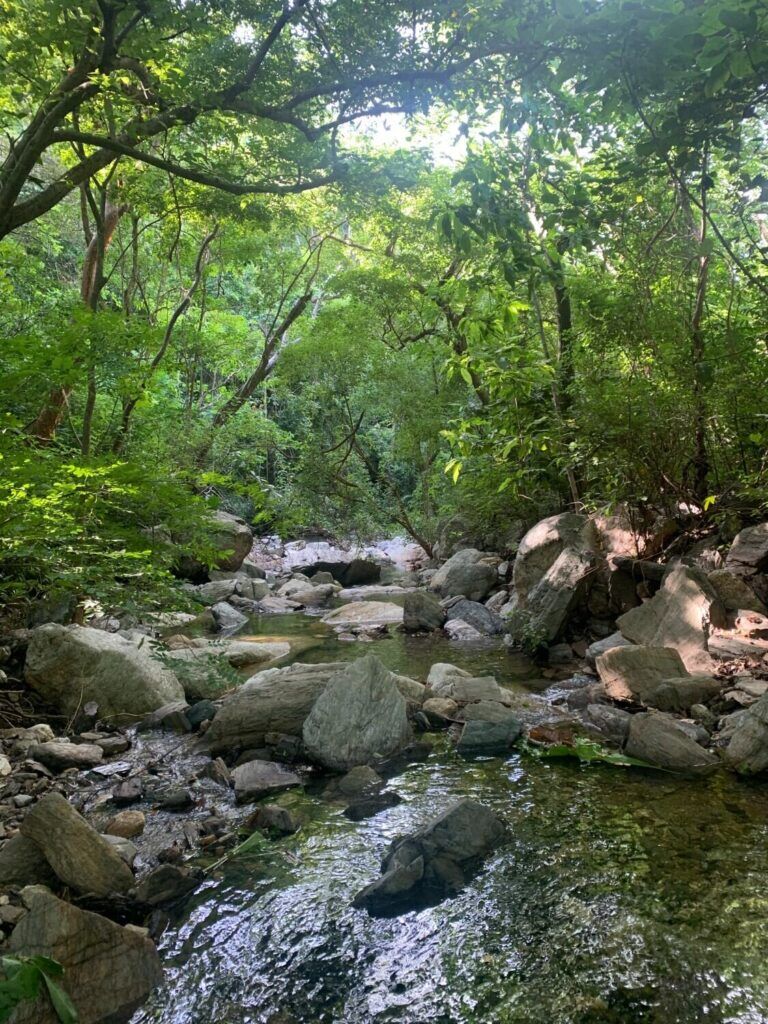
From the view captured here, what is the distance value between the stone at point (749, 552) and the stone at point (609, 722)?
217 cm

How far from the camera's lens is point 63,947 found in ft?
7.89

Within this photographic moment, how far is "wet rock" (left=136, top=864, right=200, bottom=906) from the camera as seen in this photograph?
10.1 feet

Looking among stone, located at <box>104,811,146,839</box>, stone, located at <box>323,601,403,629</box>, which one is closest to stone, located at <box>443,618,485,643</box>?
stone, located at <box>323,601,403,629</box>

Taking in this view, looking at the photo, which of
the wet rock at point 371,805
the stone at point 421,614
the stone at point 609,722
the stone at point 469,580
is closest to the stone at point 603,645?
the stone at point 609,722

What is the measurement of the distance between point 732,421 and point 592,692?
117 inches

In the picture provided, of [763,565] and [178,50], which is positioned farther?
[763,565]

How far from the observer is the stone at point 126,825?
3.72 m

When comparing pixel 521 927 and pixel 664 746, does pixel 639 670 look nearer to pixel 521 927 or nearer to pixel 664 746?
pixel 664 746

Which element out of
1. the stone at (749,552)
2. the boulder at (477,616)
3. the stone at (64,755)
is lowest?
the boulder at (477,616)

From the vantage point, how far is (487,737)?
505 centimetres

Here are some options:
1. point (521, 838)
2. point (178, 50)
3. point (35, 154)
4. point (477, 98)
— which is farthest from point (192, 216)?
point (521, 838)

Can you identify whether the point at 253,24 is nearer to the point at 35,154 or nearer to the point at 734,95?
the point at 35,154

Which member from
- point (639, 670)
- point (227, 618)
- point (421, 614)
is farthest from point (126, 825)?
point (227, 618)

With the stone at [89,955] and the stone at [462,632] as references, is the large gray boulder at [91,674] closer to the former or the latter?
the stone at [89,955]
